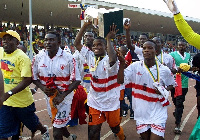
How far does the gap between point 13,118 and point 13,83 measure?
25.2 inches

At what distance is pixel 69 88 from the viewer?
472 cm

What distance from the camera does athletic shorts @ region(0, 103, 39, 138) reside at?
193 inches

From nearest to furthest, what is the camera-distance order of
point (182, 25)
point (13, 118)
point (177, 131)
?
1. point (182, 25)
2. point (13, 118)
3. point (177, 131)

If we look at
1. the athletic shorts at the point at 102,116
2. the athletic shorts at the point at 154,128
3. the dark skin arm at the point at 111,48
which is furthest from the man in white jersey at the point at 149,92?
the athletic shorts at the point at 102,116

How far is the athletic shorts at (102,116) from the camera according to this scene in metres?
4.97

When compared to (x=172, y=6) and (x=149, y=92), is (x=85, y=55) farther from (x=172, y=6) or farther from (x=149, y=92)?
(x=172, y=6)

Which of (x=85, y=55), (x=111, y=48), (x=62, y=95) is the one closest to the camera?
(x=111, y=48)

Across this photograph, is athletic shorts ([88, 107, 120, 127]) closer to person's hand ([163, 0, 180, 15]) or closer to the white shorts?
the white shorts

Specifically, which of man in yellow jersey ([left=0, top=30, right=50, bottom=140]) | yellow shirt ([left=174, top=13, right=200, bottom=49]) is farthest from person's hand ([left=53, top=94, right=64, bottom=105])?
yellow shirt ([left=174, top=13, right=200, bottom=49])

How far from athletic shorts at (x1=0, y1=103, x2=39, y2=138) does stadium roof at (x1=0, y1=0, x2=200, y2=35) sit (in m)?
19.6

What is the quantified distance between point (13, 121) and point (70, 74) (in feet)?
4.41

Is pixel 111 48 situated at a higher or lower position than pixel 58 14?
lower

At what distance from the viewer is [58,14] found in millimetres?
28469

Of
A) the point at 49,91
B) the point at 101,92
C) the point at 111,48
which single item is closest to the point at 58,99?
the point at 49,91
